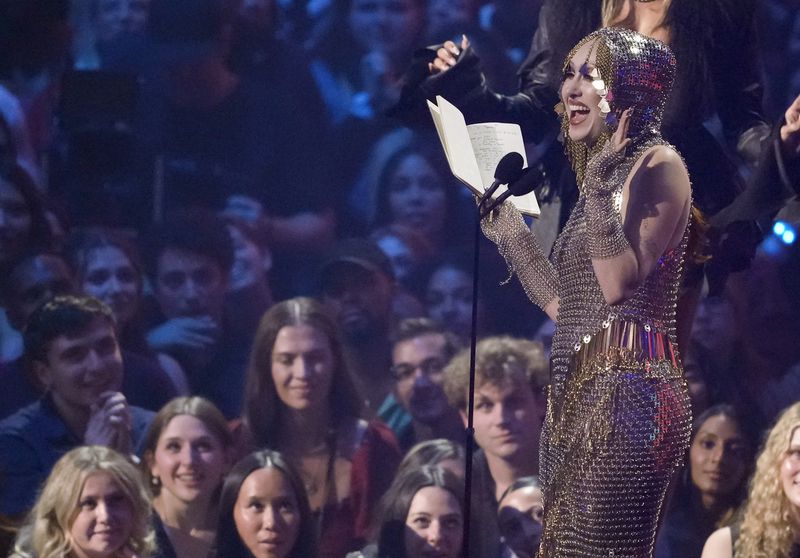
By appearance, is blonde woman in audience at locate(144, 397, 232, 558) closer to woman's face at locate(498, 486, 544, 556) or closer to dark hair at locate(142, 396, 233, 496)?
dark hair at locate(142, 396, 233, 496)

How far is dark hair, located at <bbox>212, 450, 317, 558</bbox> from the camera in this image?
4.40 m

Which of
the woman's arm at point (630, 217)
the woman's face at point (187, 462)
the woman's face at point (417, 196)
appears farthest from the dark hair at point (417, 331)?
the woman's arm at point (630, 217)

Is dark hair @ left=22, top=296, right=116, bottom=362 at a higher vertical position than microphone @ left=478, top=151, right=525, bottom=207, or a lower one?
lower

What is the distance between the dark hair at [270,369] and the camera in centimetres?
482

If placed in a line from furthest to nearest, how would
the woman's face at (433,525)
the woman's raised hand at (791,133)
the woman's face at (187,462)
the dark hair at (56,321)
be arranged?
the dark hair at (56,321) → the woman's face at (187,462) → the woman's face at (433,525) → the woman's raised hand at (791,133)

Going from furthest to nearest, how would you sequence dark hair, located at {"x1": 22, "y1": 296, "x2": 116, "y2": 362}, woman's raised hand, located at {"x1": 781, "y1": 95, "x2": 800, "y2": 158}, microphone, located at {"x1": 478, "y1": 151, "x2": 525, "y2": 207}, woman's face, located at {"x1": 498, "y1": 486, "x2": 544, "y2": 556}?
dark hair, located at {"x1": 22, "y1": 296, "x2": 116, "y2": 362}
woman's face, located at {"x1": 498, "y1": 486, "x2": 544, "y2": 556}
woman's raised hand, located at {"x1": 781, "y1": 95, "x2": 800, "y2": 158}
microphone, located at {"x1": 478, "y1": 151, "x2": 525, "y2": 207}

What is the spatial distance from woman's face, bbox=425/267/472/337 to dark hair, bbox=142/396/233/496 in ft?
2.99

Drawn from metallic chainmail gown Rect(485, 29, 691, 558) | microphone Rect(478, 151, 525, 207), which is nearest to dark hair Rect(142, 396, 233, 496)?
microphone Rect(478, 151, 525, 207)

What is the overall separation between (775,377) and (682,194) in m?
2.67

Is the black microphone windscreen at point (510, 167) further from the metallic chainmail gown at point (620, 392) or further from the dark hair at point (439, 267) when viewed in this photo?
the dark hair at point (439, 267)

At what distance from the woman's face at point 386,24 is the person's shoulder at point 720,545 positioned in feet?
7.44

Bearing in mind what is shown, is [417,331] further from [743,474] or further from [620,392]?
[620,392]

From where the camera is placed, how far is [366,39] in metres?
5.04

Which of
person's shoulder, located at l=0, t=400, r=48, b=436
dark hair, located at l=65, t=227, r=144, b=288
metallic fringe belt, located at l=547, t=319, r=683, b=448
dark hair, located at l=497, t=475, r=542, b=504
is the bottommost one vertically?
dark hair, located at l=497, t=475, r=542, b=504
